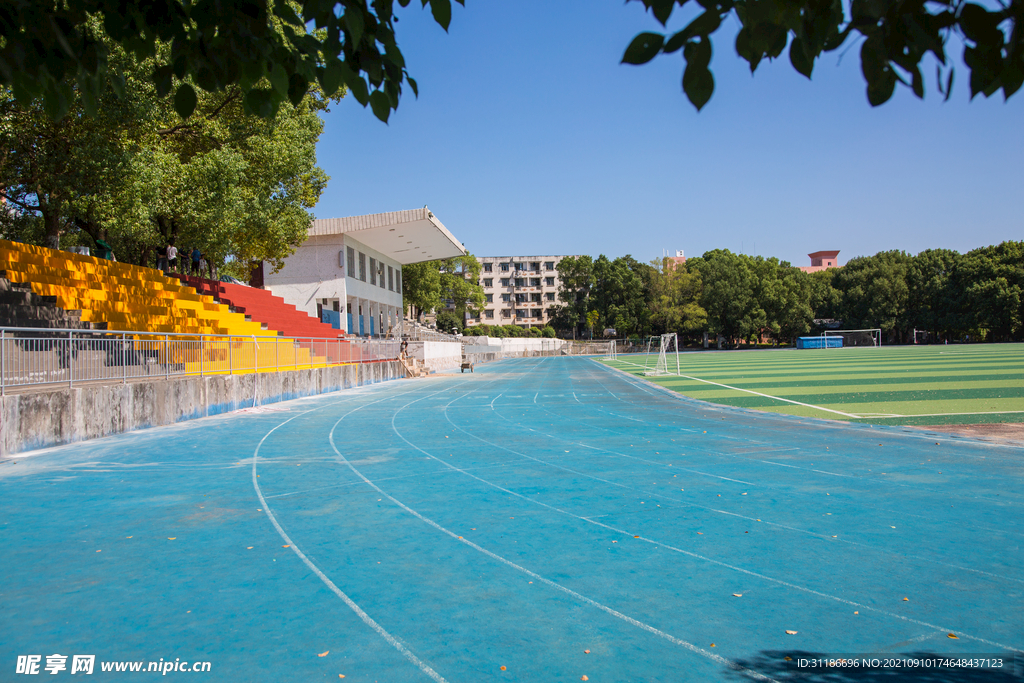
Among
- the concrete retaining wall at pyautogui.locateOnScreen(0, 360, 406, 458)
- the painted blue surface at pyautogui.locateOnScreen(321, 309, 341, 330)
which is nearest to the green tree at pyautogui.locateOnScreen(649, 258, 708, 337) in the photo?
the painted blue surface at pyautogui.locateOnScreen(321, 309, 341, 330)

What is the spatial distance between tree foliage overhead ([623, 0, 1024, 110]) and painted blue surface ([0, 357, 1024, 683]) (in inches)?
110

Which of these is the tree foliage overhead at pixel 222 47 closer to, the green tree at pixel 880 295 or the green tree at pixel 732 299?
the green tree at pixel 732 299

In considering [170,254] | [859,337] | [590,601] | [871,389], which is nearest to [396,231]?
[170,254]

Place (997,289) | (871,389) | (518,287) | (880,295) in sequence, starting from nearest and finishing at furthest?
(871,389)
(997,289)
(880,295)
(518,287)

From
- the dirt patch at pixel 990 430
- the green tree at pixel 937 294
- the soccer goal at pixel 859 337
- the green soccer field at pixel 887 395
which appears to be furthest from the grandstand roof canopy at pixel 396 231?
the green tree at pixel 937 294

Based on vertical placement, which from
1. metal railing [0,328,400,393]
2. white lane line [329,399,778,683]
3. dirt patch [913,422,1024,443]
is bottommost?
white lane line [329,399,778,683]

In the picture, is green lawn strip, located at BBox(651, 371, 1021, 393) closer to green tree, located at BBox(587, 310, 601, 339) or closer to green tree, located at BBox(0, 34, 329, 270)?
green tree, located at BBox(0, 34, 329, 270)

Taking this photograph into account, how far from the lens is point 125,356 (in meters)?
13.4

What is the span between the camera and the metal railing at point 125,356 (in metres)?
10.7

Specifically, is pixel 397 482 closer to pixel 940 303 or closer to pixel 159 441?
pixel 159 441

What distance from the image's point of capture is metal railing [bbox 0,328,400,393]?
10.7 metres

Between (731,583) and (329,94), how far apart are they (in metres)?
3.96

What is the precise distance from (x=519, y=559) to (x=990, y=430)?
980 cm
